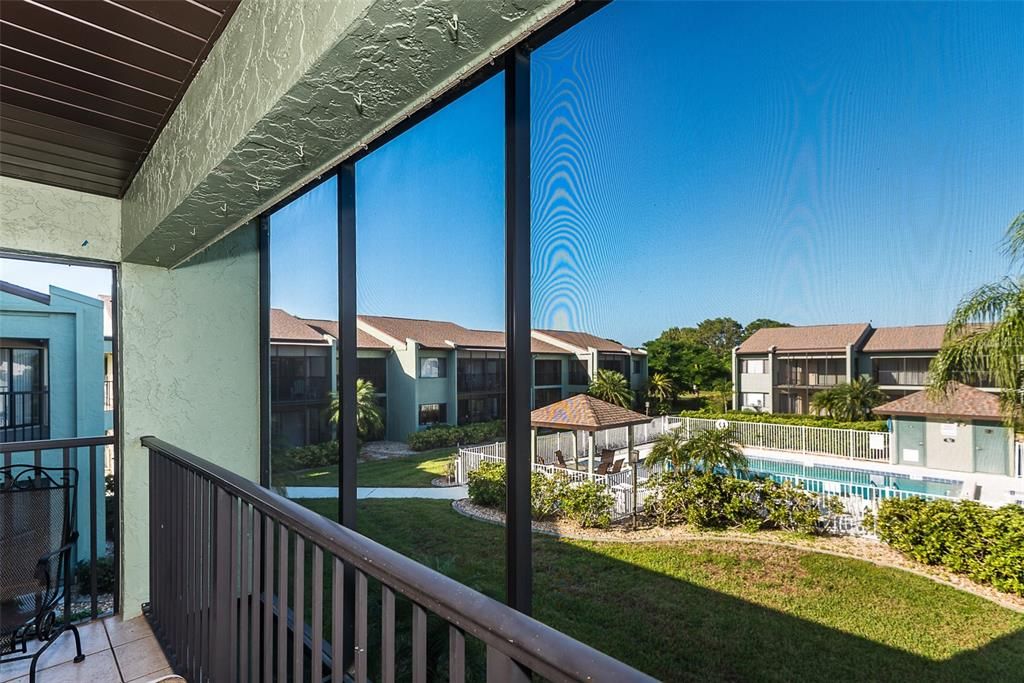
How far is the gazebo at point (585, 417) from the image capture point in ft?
4.36

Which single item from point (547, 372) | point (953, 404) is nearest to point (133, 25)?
point (547, 372)

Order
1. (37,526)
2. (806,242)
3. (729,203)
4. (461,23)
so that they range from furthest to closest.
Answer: (37,526) → (729,203) → (806,242) → (461,23)

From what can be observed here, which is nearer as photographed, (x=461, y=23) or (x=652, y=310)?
(x=461, y=23)

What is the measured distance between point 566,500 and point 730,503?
46 cm

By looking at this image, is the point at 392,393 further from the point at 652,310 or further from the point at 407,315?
the point at 652,310

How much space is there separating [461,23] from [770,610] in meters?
1.27

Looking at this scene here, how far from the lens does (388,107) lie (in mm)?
1229

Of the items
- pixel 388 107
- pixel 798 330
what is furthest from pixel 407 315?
pixel 798 330

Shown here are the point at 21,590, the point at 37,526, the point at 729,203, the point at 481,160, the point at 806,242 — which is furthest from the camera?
the point at 37,526

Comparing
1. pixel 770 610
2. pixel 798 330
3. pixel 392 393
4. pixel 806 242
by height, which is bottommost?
pixel 770 610

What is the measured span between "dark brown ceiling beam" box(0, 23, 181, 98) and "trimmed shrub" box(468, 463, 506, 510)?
1.64 m

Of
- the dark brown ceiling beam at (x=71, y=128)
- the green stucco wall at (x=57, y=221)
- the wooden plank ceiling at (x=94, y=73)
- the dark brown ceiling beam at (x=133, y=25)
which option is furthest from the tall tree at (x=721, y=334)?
the green stucco wall at (x=57, y=221)

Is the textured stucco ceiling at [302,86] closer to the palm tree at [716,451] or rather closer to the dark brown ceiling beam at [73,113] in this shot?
the dark brown ceiling beam at [73,113]

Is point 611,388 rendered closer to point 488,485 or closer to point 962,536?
point 488,485
